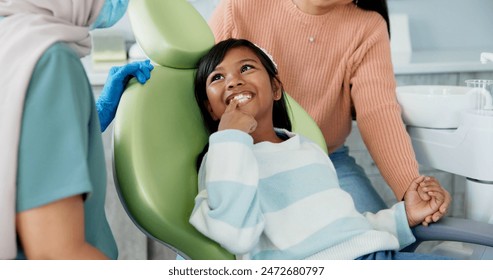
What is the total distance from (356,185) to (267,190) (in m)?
0.47

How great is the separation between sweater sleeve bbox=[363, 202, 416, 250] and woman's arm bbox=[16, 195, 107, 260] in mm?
713

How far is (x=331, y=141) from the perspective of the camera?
1.72 metres

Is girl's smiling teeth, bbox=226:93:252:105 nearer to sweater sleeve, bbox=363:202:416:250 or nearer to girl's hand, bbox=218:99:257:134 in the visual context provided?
girl's hand, bbox=218:99:257:134

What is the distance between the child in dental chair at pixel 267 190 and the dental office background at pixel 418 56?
865 millimetres

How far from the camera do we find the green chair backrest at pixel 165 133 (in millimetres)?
1079

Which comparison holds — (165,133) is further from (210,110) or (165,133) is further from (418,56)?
(418,56)

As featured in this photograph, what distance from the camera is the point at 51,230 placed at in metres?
0.77

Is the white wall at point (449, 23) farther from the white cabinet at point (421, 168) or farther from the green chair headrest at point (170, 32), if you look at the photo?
the green chair headrest at point (170, 32)

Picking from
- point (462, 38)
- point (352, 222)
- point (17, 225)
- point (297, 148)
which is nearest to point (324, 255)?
point (352, 222)

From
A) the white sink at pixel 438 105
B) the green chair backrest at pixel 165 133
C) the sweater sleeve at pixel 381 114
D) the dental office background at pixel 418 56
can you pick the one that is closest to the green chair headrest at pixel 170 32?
the green chair backrest at pixel 165 133

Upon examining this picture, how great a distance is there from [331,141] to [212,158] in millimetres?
706

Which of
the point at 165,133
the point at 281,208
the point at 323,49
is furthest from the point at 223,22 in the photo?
the point at 281,208

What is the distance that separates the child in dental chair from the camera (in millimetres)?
1067
